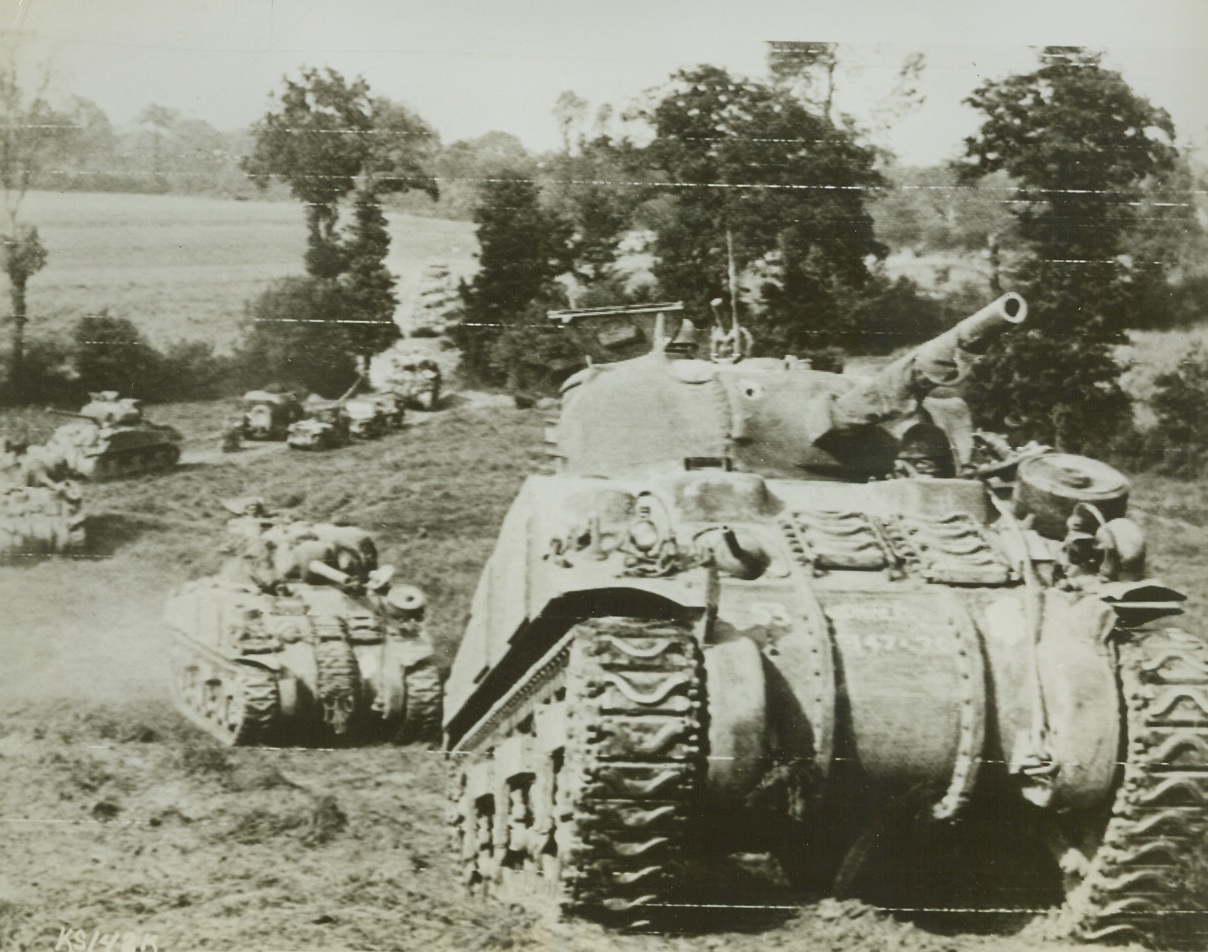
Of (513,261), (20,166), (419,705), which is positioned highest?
(20,166)

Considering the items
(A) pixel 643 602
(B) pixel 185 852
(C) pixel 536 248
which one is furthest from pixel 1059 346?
(B) pixel 185 852

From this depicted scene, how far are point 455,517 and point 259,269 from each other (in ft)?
11.1

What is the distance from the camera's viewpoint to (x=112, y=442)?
10984 mm

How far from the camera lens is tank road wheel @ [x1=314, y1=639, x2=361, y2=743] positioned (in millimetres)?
10695

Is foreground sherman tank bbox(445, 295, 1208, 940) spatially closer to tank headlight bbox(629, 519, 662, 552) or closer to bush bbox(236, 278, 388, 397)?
tank headlight bbox(629, 519, 662, 552)

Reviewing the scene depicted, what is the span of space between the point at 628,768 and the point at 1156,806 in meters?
2.78

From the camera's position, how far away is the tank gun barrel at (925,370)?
312 inches

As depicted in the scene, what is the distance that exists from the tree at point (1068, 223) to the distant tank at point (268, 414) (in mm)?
5912

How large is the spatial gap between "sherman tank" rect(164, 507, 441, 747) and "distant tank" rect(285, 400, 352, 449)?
0.77 m

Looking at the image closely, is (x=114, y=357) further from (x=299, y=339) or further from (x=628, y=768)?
(x=628, y=768)

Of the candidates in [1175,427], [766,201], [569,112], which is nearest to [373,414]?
[569,112]

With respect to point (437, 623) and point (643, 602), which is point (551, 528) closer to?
point (643, 602)

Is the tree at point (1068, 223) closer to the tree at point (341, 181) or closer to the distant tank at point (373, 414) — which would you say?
the tree at point (341, 181)

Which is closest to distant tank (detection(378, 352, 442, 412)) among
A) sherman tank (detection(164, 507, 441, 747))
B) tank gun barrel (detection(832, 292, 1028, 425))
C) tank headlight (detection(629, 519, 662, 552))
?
sherman tank (detection(164, 507, 441, 747))
